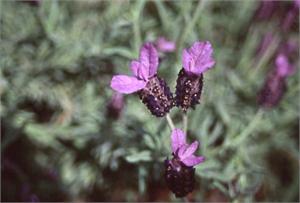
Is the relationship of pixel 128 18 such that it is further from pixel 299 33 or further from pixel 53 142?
pixel 299 33

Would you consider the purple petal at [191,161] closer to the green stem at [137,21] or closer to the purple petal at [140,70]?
the purple petal at [140,70]

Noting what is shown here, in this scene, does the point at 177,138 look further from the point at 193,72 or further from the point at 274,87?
the point at 274,87

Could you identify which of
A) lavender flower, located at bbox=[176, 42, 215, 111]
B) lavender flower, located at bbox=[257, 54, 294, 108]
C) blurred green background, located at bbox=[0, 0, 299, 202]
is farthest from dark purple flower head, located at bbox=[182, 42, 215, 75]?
blurred green background, located at bbox=[0, 0, 299, 202]

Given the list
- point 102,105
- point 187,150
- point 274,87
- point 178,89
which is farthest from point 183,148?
point 102,105

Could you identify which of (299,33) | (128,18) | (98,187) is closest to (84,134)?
(98,187)

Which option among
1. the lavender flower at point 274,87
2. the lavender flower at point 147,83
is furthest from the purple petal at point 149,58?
the lavender flower at point 274,87

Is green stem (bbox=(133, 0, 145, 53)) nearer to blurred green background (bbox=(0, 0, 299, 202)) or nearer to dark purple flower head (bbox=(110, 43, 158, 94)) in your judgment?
blurred green background (bbox=(0, 0, 299, 202))
